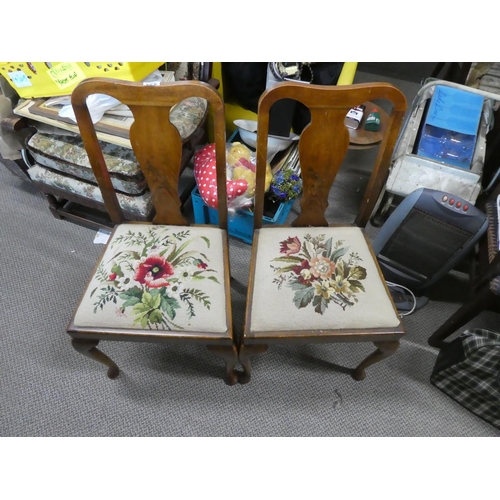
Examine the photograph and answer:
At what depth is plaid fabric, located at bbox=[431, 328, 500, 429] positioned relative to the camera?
1.01 m

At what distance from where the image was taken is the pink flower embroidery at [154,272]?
950 millimetres

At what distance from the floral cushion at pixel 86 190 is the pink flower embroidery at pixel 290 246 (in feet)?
1.99

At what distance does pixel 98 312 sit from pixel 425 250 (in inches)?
43.8

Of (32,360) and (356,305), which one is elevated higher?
(356,305)

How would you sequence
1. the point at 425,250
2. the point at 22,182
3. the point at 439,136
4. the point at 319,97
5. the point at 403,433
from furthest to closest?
1. the point at 22,182
2. the point at 439,136
3. the point at 425,250
4. the point at 403,433
5. the point at 319,97

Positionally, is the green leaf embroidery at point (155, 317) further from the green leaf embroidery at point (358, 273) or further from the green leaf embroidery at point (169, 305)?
the green leaf embroidery at point (358, 273)

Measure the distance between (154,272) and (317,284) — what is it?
1.53ft

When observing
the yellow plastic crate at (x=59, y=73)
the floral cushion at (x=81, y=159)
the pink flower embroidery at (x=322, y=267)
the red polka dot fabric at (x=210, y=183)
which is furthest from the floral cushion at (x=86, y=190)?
the pink flower embroidery at (x=322, y=267)

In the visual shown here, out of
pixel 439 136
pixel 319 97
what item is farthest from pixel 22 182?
pixel 439 136

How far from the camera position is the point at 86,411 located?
1.15 meters

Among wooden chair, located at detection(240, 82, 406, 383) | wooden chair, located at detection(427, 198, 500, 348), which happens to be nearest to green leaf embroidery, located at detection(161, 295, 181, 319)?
wooden chair, located at detection(240, 82, 406, 383)

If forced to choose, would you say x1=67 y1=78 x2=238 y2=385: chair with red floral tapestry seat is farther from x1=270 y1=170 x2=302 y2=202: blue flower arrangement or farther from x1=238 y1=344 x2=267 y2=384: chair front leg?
x1=270 y1=170 x2=302 y2=202: blue flower arrangement

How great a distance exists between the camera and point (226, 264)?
1015 mm

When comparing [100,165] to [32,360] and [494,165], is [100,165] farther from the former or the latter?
[494,165]
